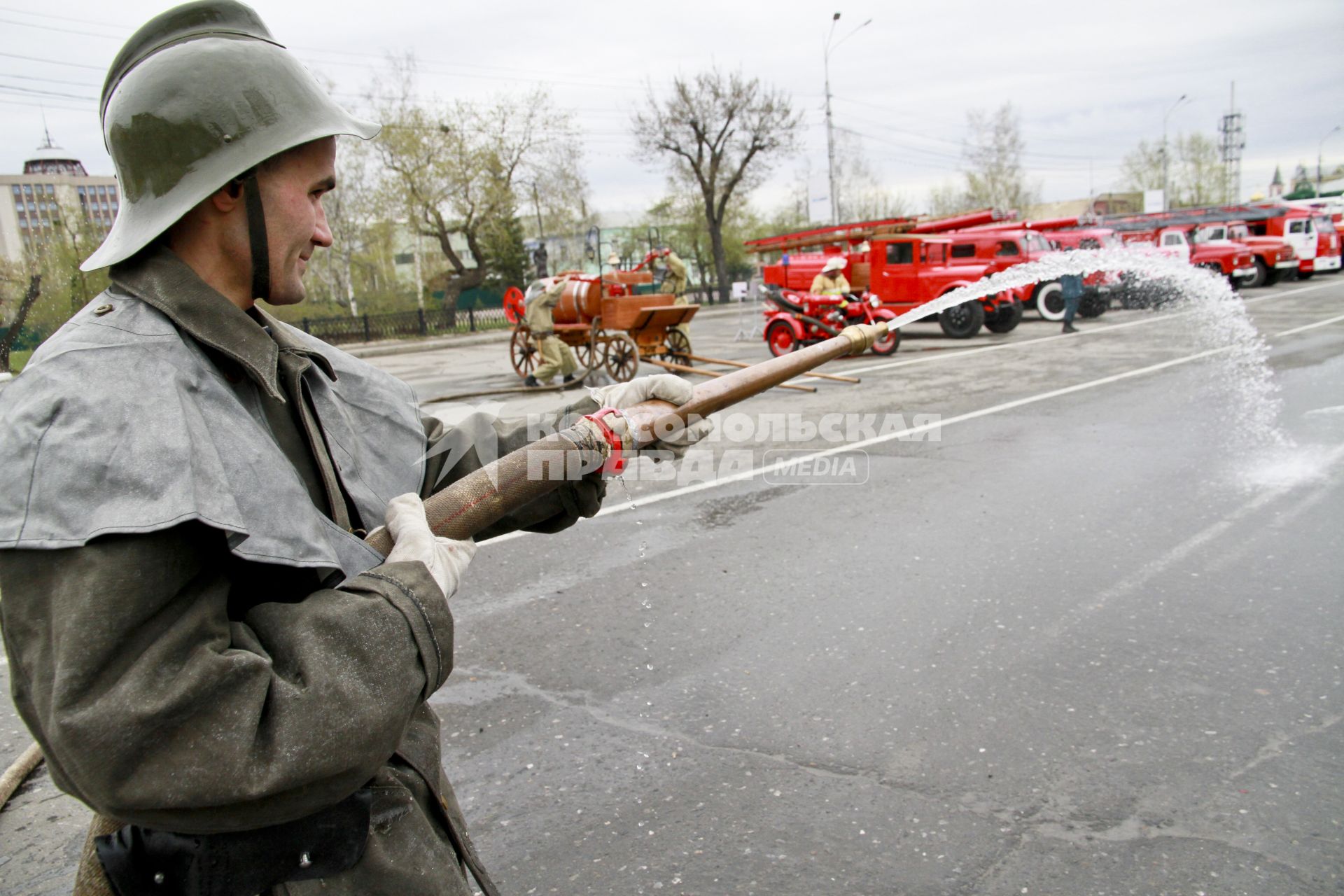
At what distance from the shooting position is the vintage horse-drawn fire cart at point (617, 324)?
46.9ft

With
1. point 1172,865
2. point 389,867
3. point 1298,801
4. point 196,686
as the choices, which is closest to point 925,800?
point 1172,865

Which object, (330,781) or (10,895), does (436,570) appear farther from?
(10,895)

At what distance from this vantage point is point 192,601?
1.09m

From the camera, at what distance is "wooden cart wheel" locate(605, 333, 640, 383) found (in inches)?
552

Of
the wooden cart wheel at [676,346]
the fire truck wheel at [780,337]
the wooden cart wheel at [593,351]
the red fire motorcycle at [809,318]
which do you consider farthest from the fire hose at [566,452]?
the fire truck wheel at [780,337]

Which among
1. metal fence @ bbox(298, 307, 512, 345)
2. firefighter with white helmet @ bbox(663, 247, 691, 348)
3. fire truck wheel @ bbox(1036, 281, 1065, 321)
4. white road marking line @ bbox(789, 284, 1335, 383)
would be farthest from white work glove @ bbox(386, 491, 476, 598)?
metal fence @ bbox(298, 307, 512, 345)

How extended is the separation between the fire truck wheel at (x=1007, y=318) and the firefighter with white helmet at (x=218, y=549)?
1855 centimetres

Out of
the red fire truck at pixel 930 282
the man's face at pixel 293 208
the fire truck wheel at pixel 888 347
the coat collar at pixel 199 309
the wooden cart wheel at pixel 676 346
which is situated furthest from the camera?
the red fire truck at pixel 930 282

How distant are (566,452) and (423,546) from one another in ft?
1.39

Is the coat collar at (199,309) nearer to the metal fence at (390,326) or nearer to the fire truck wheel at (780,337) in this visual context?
the fire truck wheel at (780,337)

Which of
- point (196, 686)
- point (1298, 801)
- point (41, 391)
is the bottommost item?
point (1298, 801)

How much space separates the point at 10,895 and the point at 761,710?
2518 mm

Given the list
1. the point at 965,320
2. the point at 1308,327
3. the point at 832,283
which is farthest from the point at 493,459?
the point at 1308,327

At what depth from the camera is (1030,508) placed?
6047 millimetres
